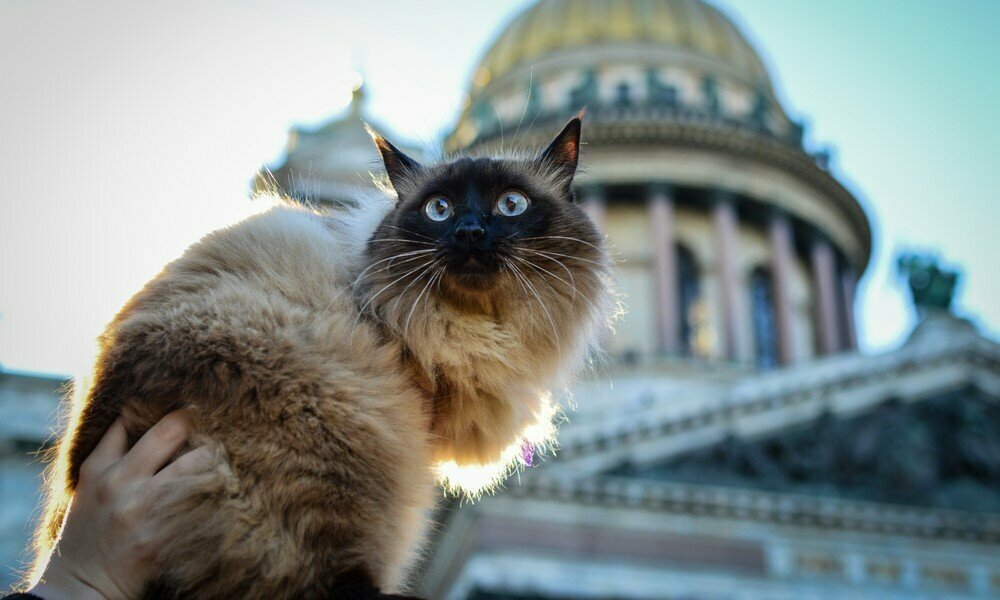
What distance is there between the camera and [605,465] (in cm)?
1534

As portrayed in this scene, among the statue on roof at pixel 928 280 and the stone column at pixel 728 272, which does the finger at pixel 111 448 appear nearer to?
the statue on roof at pixel 928 280

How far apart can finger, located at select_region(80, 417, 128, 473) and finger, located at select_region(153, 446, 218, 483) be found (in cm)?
16

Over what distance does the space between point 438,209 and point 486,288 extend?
221mm

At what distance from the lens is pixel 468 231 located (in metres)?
2.01

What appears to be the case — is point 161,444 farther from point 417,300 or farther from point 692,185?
point 692,185

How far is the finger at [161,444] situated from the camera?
167 cm

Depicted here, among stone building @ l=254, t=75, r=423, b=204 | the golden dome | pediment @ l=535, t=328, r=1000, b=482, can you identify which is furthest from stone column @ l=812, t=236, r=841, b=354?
stone building @ l=254, t=75, r=423, b=204

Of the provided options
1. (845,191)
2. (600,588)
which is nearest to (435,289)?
(600,588)

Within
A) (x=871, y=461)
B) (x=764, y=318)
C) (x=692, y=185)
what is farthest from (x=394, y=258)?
(x=764, y=318)

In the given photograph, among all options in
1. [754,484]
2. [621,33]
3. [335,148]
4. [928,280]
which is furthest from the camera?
[621,33]

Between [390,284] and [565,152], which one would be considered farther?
[565,152]

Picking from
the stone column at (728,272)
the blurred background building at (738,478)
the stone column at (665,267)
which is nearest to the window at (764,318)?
the stone column at (728,272)

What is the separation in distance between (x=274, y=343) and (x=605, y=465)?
13.9 metres

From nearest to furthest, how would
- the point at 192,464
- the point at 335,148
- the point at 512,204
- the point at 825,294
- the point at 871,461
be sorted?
the point at 192,464 < the point at 512,204 < the point at 871,461 < the point at 335,148 < the point at 825,294
